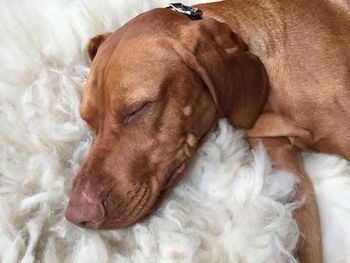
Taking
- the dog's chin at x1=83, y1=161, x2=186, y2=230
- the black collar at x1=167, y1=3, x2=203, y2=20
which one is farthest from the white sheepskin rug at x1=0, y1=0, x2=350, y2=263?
the black collar at x1=167, y1=3, x2=203, y2=20

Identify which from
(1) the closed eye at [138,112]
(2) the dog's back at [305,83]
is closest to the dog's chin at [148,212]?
(1) the closed eye at [138,112]

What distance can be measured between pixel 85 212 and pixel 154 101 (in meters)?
0.35

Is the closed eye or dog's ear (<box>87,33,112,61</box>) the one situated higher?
dog's ear (<box>87,33,112,61</box>)

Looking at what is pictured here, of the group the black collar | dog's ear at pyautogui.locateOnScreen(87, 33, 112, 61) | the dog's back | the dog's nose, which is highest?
the black collar

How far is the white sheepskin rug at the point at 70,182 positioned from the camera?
1258mm

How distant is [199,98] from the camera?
1.51 m

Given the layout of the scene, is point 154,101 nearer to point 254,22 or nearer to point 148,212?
point 148,212

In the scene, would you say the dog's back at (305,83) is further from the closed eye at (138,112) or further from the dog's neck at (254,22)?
the closed eye at (138,112)

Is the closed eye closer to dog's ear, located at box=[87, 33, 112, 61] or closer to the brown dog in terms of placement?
the brown dog

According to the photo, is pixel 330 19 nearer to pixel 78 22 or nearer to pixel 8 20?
pixel 78 22

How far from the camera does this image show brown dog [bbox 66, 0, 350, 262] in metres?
1.39

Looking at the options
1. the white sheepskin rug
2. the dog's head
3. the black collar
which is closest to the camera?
the white sheepskin rug

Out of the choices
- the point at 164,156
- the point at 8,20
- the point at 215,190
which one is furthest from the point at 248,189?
the point at 8,20

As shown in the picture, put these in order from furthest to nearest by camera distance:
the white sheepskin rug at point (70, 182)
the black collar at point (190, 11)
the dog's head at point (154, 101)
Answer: the black collar at point (190, 11) < the dog's head at point (154, 101) < the white sheepskin rug at point (70, 182)
